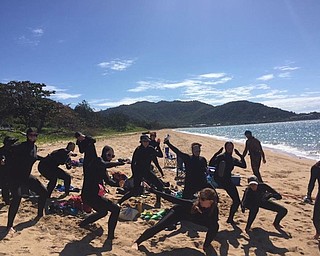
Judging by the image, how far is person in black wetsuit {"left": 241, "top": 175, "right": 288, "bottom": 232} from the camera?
6.50m

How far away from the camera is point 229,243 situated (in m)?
5.94

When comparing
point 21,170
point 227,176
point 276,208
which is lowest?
point 276,208

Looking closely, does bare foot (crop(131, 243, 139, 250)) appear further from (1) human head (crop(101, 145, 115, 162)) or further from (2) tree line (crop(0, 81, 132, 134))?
(2) tree line (crop(0, 81, 132, 134))

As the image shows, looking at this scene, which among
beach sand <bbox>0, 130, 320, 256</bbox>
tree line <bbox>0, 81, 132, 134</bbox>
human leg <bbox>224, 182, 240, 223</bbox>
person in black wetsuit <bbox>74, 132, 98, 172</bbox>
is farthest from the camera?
tree line <bbox>0, 81, 132, 134</bbox>

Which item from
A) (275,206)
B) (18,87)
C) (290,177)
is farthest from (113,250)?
(18,87)

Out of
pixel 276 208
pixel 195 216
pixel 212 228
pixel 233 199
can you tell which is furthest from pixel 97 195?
pixel 276 208

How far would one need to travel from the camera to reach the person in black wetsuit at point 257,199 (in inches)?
256

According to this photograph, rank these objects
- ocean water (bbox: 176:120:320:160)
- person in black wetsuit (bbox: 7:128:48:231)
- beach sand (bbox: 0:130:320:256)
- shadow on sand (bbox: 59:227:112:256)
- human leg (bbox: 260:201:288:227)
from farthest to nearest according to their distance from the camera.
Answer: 1. ocean water (bbox: 176:120:320:160)
2. human leg (bbox: 260:201:288:227)
3. person in black wetsuit (bbox: 7:128:48:231)
4. beach sand (bbox: 0:130:320:256)
5. shadow on sand (bbox: 59:227:112:256)

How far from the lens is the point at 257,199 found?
21.6 ft

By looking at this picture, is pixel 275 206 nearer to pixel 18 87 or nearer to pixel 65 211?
pixel 65 211

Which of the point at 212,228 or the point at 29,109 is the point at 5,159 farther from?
the point at 29,109

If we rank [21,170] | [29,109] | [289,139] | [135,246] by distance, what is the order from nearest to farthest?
1. [135,246]
2. [21,170]
3. [29,109]
4. [289,139]

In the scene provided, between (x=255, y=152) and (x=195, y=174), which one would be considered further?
(x=255, y=152)

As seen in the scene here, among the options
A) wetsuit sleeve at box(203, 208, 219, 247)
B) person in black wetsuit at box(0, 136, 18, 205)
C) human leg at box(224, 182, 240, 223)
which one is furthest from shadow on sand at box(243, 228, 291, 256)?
person in black wetsuit at box(0, 136, 18, 205)
